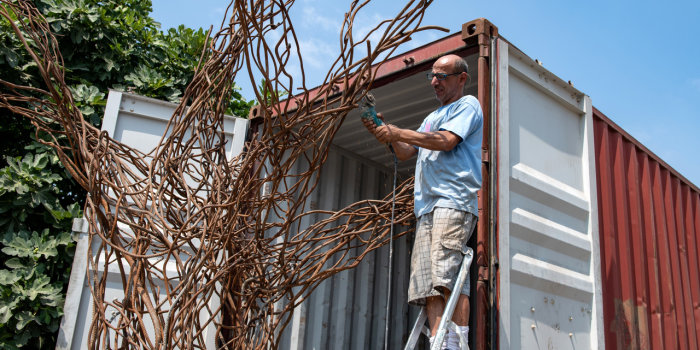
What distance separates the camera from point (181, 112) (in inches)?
115

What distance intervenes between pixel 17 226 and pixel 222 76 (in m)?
2.40

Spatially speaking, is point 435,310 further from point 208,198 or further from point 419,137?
point 208,198

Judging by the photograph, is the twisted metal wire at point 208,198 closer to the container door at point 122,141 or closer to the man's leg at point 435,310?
the container door at point 122,141

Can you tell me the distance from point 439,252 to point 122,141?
2.20 m

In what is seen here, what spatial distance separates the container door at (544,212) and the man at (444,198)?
1.00 ft

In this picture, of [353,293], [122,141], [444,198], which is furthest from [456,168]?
[122,141]

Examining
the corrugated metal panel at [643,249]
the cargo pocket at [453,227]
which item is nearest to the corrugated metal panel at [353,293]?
the corrugated metal panel at [643,249]

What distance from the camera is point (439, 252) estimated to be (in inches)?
88.5

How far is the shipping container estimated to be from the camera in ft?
8.73

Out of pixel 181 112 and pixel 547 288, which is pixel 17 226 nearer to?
pixel 181 112

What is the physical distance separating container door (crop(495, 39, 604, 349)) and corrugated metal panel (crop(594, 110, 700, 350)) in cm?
23

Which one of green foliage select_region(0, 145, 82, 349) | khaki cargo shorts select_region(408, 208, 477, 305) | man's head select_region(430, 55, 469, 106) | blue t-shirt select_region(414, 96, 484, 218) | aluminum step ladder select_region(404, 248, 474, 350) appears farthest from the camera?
green foliage select_region(0, 145, 82, 349)

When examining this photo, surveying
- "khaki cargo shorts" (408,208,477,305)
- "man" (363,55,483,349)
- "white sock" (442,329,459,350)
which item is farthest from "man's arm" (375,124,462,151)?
"white sock" (442,329,459,350)

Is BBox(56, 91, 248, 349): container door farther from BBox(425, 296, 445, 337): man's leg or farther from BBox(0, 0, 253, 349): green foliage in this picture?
Answer: BBox(425, 296, 445, 337): man's leg
